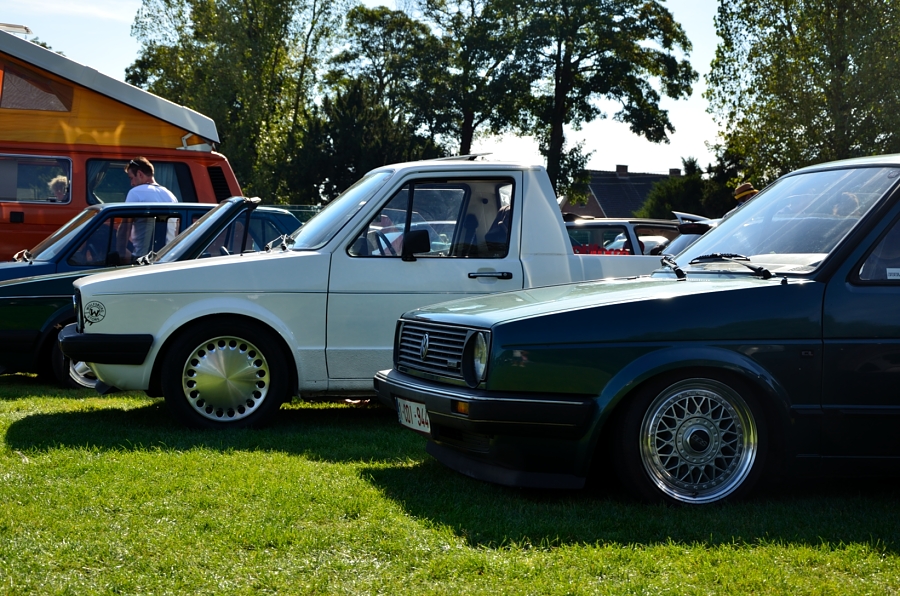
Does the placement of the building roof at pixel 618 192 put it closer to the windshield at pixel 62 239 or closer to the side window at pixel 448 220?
the windshield at pixel 62 239

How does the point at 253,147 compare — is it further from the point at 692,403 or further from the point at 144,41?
the point at 692,403

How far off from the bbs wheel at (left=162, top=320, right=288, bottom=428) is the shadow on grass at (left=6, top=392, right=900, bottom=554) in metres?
0.17

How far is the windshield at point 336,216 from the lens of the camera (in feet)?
24.2

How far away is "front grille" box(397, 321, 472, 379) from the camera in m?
5.17

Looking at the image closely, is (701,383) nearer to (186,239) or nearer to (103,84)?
(186,239)

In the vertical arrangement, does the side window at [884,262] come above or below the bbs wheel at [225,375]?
above

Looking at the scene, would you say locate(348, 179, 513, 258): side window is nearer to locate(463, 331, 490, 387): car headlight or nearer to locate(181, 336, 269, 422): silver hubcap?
locate(181, 336, 269, 422): silver hubcap

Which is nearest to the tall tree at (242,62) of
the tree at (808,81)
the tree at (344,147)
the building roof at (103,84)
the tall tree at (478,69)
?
the tree at (344,147)

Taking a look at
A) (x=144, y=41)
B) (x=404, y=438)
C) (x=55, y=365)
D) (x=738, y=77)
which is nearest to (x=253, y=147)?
(x=144, y=41)

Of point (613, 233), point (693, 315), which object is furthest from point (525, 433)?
point (613, 233)

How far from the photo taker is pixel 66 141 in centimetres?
1288

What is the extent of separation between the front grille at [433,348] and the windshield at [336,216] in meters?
1.76

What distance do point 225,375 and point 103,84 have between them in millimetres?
7083

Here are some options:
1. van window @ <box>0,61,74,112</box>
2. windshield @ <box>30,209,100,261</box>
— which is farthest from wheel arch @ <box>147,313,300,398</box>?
van window @ <box>0,61,74,112</box>
